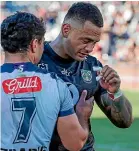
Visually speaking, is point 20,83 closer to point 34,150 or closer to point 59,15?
point 34,150

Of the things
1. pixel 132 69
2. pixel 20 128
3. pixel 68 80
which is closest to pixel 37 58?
pixel 20 128

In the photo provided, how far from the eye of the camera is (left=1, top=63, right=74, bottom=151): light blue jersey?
10.6 feet

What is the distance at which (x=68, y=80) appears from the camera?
4.26m

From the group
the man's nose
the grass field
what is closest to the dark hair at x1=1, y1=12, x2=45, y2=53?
the man's nose

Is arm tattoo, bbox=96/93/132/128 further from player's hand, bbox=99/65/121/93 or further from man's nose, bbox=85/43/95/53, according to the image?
man's nose, bbox=85/43/95/53

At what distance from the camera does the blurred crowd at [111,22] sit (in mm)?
18766

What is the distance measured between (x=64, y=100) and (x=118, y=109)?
112 cm

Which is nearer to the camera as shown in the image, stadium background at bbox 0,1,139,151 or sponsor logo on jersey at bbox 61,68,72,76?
sponsor logo on jersey at bbox 61,68,72,76

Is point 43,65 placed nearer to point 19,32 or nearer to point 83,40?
point 83,40

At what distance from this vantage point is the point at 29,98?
3230 mm

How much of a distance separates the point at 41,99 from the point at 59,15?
1654 centimetres

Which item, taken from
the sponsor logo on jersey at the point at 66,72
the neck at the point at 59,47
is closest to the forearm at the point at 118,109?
the sponsor logo on jersey at the point at 66,72

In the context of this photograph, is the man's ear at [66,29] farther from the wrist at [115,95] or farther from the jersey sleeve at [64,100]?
the jersey sleeve at [64,100]

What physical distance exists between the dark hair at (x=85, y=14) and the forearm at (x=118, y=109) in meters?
0.57
